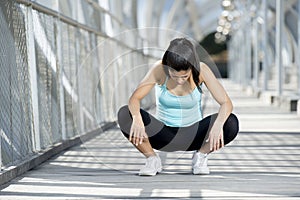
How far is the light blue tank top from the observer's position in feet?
20.7

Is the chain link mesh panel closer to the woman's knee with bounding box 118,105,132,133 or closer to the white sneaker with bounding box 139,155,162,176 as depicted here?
the woman's knee with bounding box 118,105,132,133

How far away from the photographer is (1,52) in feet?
20.9

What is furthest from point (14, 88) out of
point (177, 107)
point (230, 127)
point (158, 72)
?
point (230, 127)

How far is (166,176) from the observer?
6.47m

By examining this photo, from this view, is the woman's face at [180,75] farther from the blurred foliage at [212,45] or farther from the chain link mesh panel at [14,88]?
the blurred foliage at [212,45]

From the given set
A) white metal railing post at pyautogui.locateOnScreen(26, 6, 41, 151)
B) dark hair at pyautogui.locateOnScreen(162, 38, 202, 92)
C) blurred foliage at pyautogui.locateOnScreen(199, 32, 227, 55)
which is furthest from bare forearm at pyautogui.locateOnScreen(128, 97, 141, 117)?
blurred foliage at pyautogui.locateOnScreen(199, 32, 227, 55)

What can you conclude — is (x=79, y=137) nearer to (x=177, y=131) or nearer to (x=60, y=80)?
(x=60, y=80)

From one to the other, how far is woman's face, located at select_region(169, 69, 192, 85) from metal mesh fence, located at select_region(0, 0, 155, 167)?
1412 millimetres

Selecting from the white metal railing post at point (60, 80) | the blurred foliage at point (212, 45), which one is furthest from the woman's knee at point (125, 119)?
the blurred foliage at point (212, 45)

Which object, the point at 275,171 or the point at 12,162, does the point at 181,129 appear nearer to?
the point at 275,171

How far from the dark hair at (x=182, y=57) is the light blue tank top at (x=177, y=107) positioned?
0.23 metres

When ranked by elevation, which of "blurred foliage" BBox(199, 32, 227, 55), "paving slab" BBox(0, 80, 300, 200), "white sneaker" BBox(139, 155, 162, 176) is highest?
"blurred foliage" BBox(199, 32, 227, 55)

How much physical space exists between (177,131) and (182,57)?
821 mm

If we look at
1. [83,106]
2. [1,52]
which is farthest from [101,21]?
[1,52]
